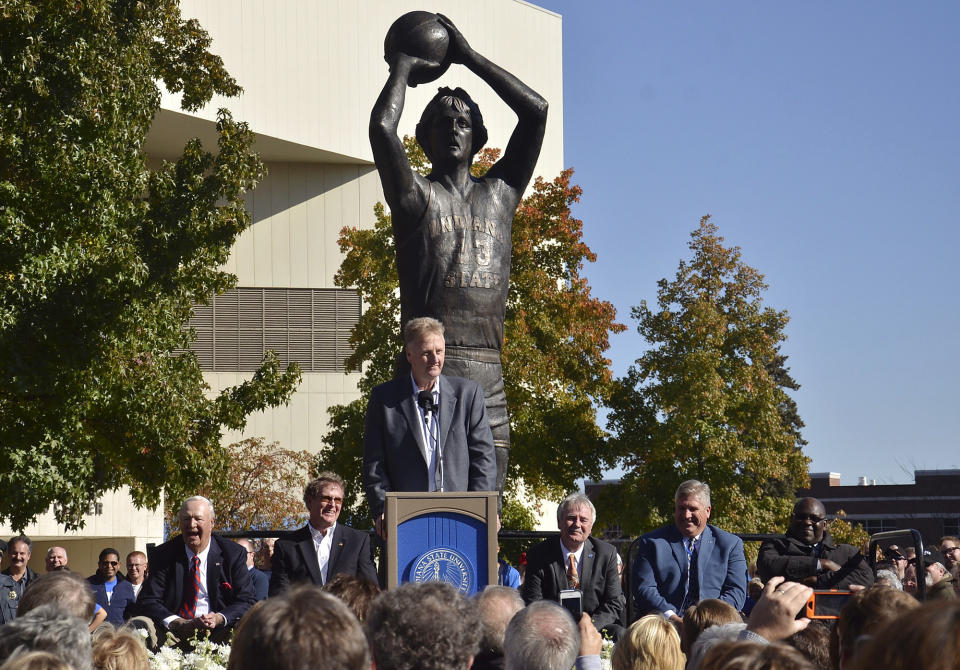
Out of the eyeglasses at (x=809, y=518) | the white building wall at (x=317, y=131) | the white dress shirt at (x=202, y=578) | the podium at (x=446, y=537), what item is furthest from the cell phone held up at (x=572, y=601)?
the white building wall at (x=317, y=131)

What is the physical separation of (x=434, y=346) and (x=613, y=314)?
22.7 m

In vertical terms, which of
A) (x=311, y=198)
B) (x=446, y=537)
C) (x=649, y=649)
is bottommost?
(x=649, y=649)


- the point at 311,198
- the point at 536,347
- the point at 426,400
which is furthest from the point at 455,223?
the point at 311,198

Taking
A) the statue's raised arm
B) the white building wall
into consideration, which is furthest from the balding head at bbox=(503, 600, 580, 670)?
the white building wall

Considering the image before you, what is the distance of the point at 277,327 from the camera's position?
134 feet

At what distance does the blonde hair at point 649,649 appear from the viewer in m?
4.40

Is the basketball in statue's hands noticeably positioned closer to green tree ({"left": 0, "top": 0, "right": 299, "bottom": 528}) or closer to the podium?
the podium

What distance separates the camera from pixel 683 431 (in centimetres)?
2881

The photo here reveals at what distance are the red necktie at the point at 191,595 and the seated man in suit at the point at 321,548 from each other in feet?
1.60

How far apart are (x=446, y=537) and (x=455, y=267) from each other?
8.17 feet

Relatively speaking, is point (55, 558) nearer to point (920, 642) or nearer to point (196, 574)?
point (196, 574)

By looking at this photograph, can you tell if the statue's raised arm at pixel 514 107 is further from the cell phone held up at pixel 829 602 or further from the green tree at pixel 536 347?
the green tree at pixel 536 347

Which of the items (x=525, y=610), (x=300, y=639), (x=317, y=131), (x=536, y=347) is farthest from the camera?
(x=317, y=131)

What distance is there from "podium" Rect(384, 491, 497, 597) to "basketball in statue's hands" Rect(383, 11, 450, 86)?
3381mm
